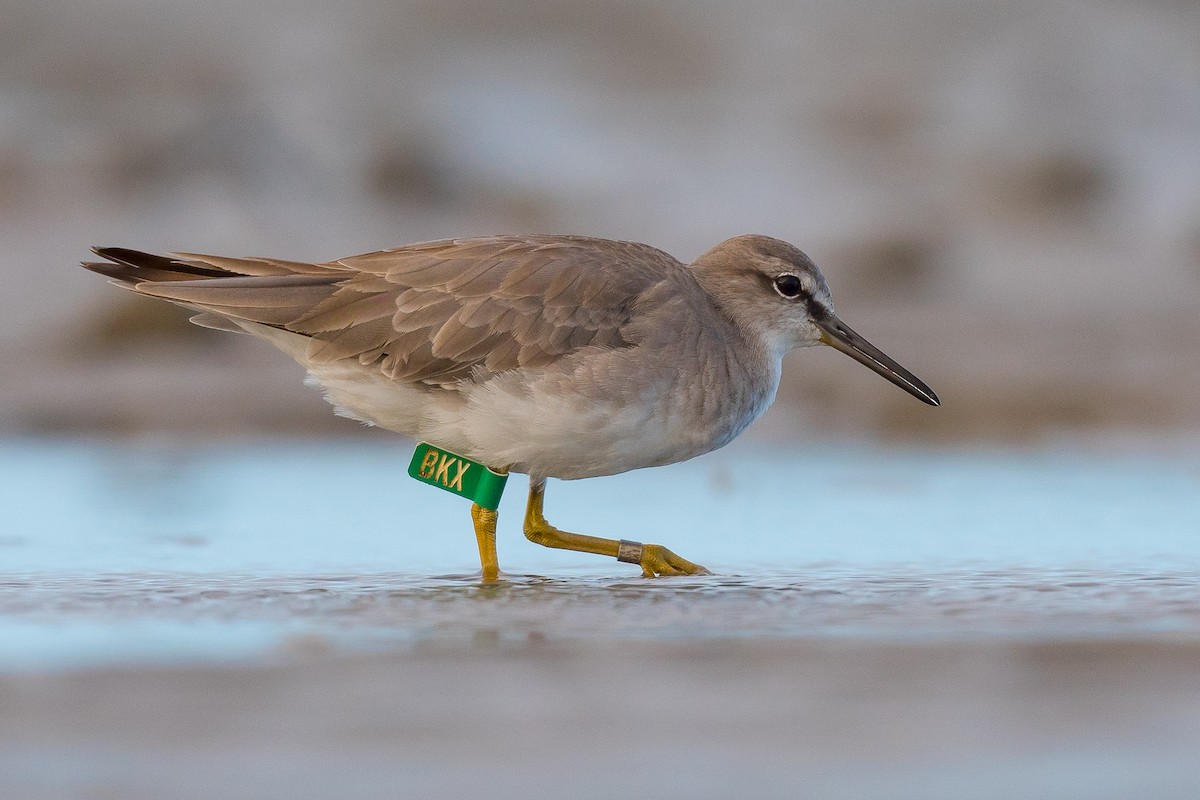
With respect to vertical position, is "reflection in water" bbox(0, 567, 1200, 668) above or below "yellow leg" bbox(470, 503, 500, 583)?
below

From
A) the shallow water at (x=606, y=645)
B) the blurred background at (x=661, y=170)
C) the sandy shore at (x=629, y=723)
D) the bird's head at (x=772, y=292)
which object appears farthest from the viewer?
the blurred background at (x=661, y=170)

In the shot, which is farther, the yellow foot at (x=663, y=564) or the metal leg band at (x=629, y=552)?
the metal leg band at (x=629, y=552)

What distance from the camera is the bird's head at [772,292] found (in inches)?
309

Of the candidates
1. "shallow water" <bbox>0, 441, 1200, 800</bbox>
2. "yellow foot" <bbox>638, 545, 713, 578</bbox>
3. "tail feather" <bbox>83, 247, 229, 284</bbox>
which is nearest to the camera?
"shallow water" <bbox>0, 441, 1200, 800</bbox>

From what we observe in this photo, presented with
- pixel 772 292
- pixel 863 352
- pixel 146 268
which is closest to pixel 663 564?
pixel 772 292

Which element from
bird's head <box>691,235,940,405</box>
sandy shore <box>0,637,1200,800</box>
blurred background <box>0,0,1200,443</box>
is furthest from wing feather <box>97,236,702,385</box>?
blurred background <box>0,0,1200,443</box>

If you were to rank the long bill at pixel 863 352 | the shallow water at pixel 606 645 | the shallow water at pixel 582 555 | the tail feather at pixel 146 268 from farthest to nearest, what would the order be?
the long bill at pixel 863 352 < the tail feather at pixel 146 268 < the shallow water at pixel 582 555 < the shallow water at pixel 606 645

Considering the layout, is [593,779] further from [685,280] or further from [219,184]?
[219,184]

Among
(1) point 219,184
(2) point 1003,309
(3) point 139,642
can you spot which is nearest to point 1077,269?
(2) point 1003,309

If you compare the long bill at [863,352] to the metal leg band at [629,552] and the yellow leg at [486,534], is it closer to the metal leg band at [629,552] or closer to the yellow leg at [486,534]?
the metal leg band at [629,552]

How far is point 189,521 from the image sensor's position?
8.62 meters

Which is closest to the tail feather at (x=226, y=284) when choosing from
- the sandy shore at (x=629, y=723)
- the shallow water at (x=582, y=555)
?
the shallow water at (x=582, y=555)

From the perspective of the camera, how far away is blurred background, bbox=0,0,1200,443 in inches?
564

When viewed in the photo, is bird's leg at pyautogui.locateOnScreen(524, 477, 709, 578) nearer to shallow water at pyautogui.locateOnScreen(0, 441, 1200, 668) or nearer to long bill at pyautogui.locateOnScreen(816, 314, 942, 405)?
shallow water at pyautogui.locateOnScreen(0, 441, 1200, 668)
